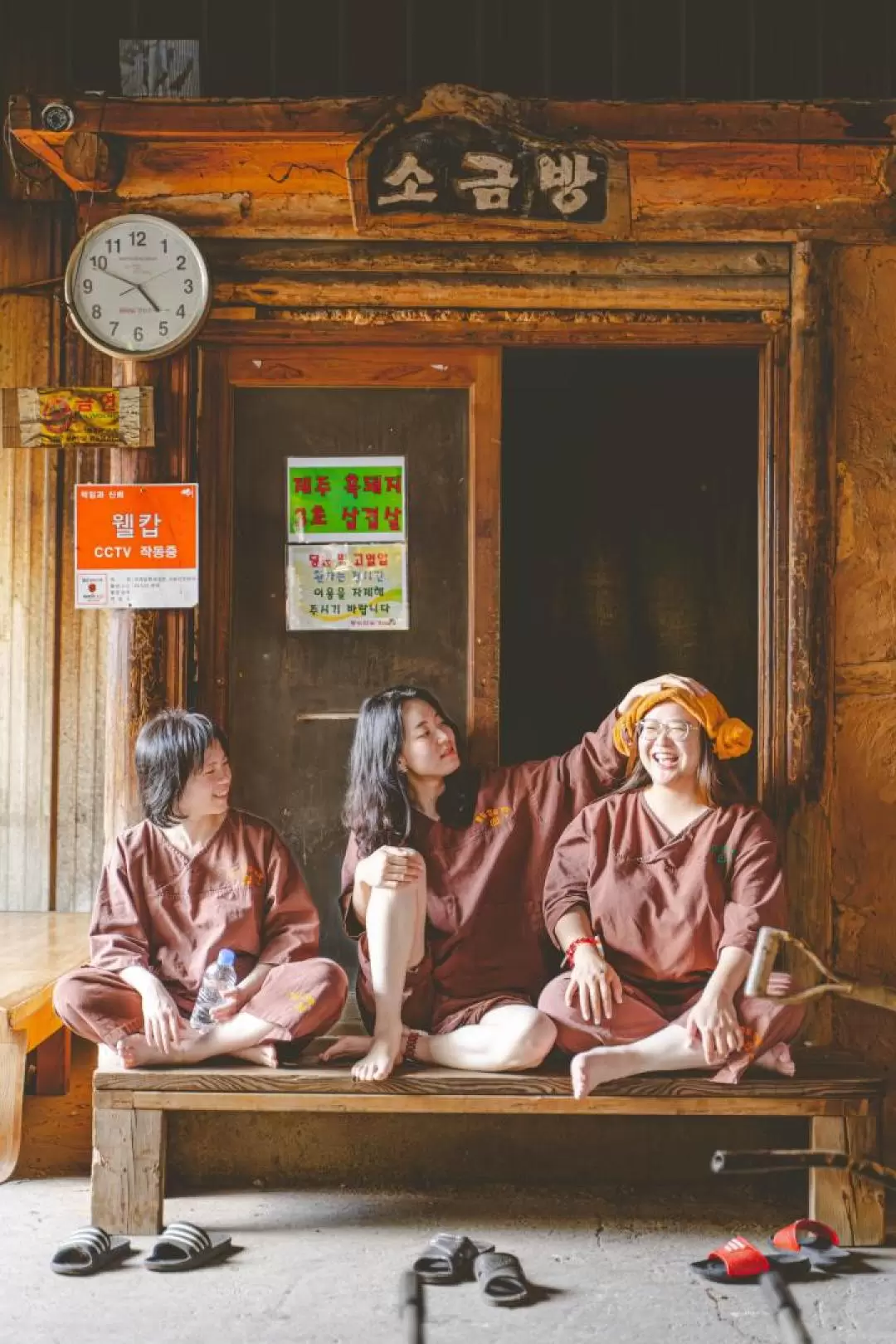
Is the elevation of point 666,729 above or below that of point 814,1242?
above

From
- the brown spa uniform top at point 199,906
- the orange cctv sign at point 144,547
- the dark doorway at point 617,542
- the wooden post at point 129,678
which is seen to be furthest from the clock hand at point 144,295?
the dark doorway at point 617,542

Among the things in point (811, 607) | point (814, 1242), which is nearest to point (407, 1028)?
point (814, 1242)

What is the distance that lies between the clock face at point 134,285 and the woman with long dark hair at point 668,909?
2.16m

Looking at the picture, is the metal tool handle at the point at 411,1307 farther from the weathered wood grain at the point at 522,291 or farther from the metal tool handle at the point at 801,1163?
the weathered wood grain at the point at 522,291

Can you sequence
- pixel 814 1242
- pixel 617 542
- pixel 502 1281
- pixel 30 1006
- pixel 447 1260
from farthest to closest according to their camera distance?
pixel 617 542 < pixel 30 1006 < pixel 814 1242 < pixel 447 1260 < pixel 502 1281

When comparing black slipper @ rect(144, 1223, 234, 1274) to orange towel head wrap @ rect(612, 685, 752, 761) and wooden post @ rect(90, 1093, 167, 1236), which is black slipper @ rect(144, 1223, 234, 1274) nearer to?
wooden post @ rect(90, 1093, 167, 1236)

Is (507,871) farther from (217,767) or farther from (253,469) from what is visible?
(253,469)

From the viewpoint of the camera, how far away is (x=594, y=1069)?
350cm

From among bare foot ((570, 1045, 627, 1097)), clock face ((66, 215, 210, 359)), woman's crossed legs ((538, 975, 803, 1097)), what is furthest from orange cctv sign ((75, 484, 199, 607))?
bare foot ((570, 1045, 627, 1097))

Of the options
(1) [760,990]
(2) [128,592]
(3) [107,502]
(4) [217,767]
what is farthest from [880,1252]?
(3) [107,502]

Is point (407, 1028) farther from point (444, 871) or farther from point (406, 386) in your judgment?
point (406, 386)

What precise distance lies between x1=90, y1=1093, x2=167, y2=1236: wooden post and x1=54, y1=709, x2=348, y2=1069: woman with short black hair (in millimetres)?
163

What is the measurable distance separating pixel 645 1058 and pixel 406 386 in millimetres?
2560

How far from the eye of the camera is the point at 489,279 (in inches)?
175
